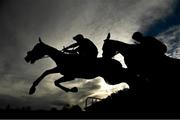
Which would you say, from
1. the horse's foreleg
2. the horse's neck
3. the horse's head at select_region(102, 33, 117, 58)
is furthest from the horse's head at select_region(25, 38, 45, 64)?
the horse's head at select_region(102, 33, 117, 58)

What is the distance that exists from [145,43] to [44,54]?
3.92m

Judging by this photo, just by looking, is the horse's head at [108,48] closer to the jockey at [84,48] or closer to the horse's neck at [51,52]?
the jockey at [84,48]

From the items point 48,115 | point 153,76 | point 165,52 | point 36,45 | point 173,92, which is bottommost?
point 48,115

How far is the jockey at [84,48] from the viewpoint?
1034cm

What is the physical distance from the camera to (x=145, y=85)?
9.66 m

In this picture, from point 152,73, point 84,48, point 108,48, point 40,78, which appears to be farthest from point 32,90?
point 152,73

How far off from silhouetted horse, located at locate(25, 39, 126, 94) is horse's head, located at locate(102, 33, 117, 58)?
27cm

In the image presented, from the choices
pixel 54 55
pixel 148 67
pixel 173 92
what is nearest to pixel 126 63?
pixel 148 67

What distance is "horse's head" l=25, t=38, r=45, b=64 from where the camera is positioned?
1090 centimetres

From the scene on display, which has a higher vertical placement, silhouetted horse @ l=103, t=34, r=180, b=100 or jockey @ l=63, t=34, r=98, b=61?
jockey @ l=63, t=34, r=98, b=61

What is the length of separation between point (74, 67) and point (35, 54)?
1.60 metres

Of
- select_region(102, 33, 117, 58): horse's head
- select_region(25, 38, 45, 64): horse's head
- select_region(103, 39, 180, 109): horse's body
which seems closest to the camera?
select_region(103, 39, 180, 109): horse's body

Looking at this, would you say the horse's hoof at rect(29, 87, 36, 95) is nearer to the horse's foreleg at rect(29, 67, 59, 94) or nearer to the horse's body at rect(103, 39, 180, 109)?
the horse's foreleg at rect(29, 67, 59, 94)

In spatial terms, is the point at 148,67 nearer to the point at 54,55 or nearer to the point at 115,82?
the point at 115,82
